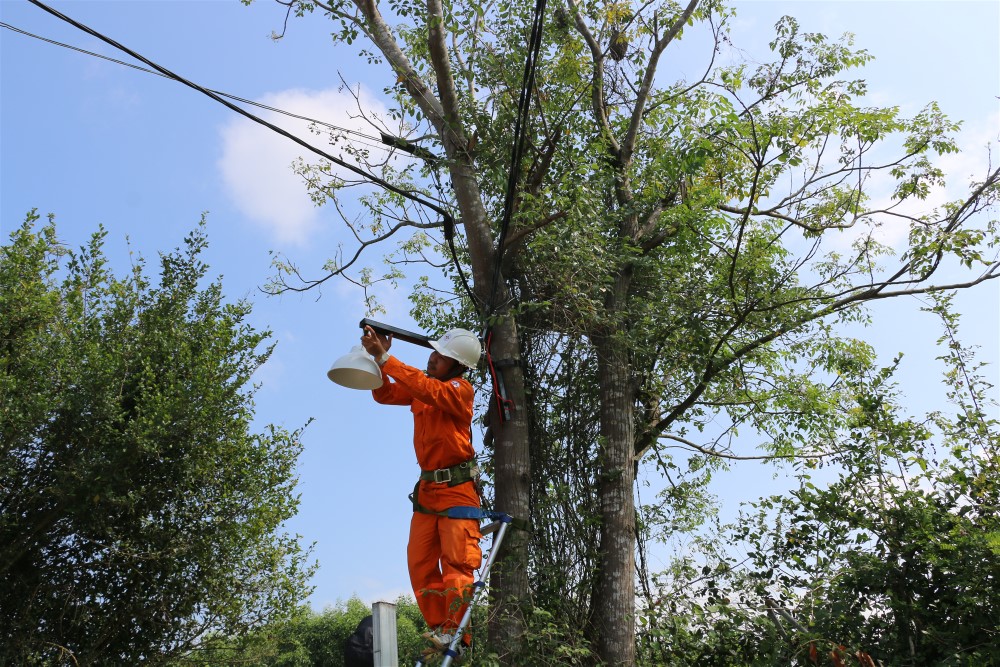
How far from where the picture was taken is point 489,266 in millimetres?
7801

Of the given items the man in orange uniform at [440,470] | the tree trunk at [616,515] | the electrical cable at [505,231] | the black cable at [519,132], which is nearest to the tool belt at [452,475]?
the man in orange uniform at [440,470]

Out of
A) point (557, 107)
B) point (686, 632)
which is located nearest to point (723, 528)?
point (686, 632)

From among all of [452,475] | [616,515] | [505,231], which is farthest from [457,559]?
[505,231]

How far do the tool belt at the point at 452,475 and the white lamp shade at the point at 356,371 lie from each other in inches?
31.2

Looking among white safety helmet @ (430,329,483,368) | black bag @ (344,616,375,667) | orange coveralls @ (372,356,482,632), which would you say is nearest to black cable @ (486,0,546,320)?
white safety helmet @ (430,329,483,368)

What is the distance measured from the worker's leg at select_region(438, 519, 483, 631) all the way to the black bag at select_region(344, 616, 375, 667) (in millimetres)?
836

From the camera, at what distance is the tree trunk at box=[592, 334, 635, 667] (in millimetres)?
7035

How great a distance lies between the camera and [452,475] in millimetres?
6195

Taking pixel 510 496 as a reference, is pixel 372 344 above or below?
above

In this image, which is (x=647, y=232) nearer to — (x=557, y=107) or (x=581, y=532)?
(x=557, y=107)

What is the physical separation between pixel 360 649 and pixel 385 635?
1.72ft

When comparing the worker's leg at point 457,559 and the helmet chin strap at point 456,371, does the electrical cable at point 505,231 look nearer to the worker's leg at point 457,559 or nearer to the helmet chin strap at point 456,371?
the helmet chin strap at point 456,371

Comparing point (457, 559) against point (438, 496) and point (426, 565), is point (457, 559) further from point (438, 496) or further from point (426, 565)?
point (438, 496)

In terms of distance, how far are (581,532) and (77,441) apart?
18.9 feet
